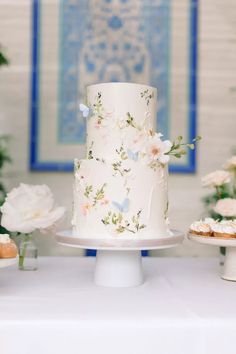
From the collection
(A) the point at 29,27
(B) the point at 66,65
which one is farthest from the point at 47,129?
(A) the point at 29,27

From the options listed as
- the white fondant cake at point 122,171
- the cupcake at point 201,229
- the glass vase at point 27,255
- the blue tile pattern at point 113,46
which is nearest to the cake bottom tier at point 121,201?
the white fondant cake at point 122,171

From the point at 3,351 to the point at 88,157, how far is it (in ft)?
1.56

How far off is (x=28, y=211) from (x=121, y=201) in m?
0.27

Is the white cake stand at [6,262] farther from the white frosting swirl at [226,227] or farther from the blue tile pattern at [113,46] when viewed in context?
the blue tile pattern at [113,46]

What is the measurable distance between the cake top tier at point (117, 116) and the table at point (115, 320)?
1.03 feet

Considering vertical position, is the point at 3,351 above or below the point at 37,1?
below

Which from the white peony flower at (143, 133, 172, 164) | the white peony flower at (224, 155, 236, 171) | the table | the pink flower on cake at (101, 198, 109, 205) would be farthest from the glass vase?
the white peony flower at (224, 155, 236, 171)

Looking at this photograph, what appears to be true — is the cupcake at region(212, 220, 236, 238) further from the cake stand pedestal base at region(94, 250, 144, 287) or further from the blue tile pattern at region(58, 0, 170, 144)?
the blue tile pattern at region(58, 0, 170, 144)

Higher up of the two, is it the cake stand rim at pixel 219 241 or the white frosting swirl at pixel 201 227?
the white frosting swirl at pixel 201 227

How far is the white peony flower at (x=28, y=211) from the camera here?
1.11m

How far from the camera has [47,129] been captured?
1698mm

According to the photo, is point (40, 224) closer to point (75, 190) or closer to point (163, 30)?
point (75, 190)

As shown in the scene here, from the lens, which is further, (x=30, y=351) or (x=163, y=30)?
(x=163, y=30)

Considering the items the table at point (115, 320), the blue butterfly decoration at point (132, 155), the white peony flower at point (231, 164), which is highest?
the blue butterfly decoration at point (132, 155)
